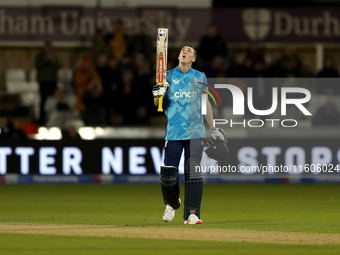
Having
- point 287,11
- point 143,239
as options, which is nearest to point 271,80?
point 287,11

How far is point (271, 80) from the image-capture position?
19.0 m

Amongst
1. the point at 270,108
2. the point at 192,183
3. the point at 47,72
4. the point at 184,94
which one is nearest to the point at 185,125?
the point at 184,94

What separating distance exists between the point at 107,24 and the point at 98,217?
10.9m

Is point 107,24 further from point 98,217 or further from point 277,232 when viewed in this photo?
point 277,232

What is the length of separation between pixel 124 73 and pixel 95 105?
1.08m

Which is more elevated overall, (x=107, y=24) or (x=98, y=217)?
(x=107, y=24)

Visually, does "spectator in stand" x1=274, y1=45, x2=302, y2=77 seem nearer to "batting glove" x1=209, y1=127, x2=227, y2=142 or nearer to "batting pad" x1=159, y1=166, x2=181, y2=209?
"batting glove" x1=209, y1=127, x2=227, y2=142

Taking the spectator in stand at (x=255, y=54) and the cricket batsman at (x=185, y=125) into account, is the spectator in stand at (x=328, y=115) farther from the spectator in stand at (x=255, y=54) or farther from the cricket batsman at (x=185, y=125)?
the cricket batsman at (x=185, y=125)

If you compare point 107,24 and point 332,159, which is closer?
point 332,159

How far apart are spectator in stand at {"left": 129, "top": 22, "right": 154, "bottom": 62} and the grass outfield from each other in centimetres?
442

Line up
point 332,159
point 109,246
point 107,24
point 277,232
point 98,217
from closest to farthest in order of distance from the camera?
point 109,246 < point 277,232 < point 98,217 < point 332,159 < point 107,24

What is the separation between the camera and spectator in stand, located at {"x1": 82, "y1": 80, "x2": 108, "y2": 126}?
2003 cm

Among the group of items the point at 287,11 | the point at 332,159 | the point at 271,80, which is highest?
the point at 287,11

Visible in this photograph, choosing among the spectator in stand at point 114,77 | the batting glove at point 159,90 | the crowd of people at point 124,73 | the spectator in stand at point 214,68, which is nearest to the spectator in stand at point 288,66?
the crowd of people at point 124,73
